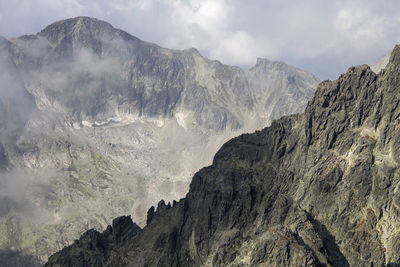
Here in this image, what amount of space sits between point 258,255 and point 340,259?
37.5m

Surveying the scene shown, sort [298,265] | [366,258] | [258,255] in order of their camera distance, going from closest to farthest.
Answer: [298,265], [258,255], [366,258]

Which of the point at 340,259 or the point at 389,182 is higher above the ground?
the point at 389,182

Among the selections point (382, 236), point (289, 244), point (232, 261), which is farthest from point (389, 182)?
point (232, 261)

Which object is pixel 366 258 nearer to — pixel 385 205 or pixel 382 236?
pixel 382 236

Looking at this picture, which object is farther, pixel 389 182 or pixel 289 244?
pixel 389 182

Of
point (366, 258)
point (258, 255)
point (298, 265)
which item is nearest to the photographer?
point (298, 265)

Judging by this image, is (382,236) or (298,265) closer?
(298,265)

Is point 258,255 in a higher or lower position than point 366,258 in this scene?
higher

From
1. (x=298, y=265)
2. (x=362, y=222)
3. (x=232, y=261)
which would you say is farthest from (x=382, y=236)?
(x=232, y=261)

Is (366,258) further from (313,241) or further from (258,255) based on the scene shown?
(258,255)

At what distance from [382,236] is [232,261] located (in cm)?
6021

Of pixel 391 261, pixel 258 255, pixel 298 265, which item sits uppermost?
pixel 258 255

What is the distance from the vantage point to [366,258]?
622 ft

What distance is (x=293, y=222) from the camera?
641 ft
